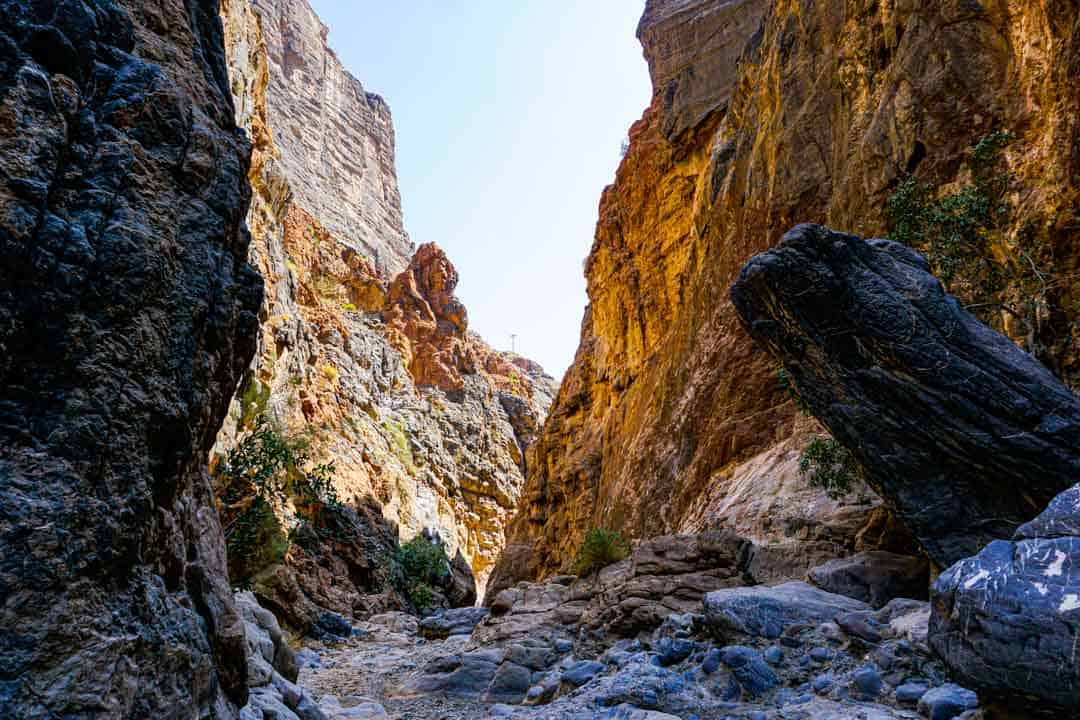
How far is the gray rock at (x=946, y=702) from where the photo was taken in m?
4.85

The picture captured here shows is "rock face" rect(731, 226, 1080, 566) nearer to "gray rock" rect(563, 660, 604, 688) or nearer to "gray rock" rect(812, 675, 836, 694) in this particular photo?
"gray rock" rect(812, 675, 836, 694)

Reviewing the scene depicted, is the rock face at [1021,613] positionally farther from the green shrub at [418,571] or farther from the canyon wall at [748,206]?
the green shrub at [418,571]

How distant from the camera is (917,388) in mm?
7887

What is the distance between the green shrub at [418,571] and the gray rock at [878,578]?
928 inches

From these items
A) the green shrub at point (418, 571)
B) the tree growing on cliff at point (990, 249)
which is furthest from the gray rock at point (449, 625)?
the tree growing on cliff at point (990, 249)

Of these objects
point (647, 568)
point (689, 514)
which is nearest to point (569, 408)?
point (689, 514)

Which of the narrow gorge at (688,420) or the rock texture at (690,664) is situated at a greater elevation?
the narrow gorge at (688,420)

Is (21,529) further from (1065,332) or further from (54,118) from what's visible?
(1065,332)

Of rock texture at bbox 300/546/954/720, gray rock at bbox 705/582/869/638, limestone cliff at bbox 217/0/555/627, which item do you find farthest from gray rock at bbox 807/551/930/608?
limestone cliff at bbox 217/0/555/627

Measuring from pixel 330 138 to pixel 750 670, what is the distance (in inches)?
3572

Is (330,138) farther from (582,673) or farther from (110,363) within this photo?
(110,363)

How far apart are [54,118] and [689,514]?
16.0m

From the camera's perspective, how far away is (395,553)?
1224 inches

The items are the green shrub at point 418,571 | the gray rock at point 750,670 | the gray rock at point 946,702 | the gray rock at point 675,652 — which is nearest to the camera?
the gray rock at point 946,702
